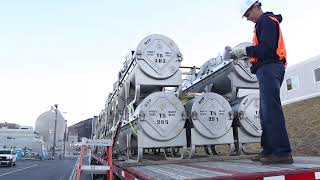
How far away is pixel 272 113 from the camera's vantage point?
13.2 ft

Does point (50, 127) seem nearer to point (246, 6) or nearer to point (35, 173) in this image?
point (35, 173)

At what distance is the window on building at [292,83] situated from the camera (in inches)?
971

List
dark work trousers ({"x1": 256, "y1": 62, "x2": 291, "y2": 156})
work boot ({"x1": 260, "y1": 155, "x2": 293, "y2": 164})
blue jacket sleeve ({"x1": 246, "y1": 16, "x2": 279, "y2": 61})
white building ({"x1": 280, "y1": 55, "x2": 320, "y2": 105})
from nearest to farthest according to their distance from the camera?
work boot ({"x1": 260, "y1": 155, "x2": 293, "y2": 164}), dark work trousers ({"x1": 256, "y1": 62, "x2": 291, "y2": 156}), blue jacket sleeve ({"x1": 246, "y1": 16, "x2": 279, "y2": 61}), white building ({"x1": 280, "y1": 55, "x2": 320, "y2": 105})

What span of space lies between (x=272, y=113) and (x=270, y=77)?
16.7 inches

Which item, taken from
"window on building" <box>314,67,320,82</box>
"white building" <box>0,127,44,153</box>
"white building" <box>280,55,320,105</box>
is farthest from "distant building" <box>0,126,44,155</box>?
"window on building" <box>314,67,320,82</box>

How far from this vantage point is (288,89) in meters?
25.6

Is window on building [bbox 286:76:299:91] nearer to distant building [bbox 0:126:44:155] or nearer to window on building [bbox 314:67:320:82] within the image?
window on building [bbox 314:67:320:82]

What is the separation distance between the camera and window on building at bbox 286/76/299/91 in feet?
80.9

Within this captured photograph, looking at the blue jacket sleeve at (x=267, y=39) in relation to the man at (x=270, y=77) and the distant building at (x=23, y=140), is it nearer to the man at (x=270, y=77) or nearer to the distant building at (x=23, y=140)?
the man at (x=270, y=77)

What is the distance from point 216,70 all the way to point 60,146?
6258 cm

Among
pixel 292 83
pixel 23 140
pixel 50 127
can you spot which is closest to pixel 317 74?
pixel 292 83

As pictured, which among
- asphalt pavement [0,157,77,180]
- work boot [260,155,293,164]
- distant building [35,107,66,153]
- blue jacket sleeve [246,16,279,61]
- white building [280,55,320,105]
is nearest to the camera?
work boot [260,155,293,164]

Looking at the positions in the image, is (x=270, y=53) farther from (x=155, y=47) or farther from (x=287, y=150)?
(x=155, y=47)

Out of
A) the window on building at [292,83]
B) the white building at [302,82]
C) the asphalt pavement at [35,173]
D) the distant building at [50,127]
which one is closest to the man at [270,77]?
the asphalt pavement at [35,173]
